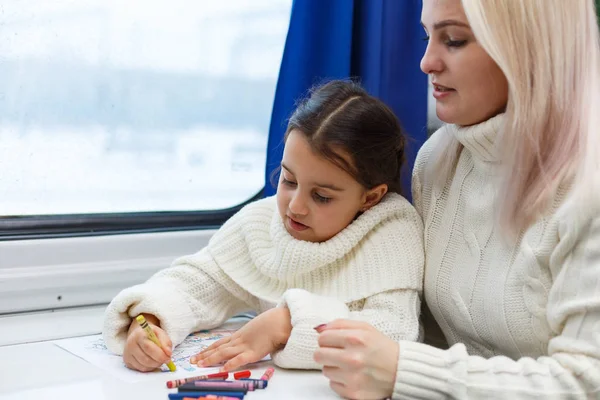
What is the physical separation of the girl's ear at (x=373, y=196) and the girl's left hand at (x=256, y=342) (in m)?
0.25

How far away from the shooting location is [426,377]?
1.04 m

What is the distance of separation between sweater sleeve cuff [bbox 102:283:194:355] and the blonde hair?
545mm

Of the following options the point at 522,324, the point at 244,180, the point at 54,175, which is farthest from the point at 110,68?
the point at 522,324

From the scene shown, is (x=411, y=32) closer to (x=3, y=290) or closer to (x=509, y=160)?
(x=509, y=160)

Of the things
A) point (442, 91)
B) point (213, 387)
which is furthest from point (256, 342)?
point (442, 91)

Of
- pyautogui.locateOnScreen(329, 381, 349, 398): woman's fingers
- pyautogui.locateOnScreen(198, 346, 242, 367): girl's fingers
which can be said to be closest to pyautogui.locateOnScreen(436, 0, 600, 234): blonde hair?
pyautogui.locateOnScreen(329, 381, 349, 398): woman's fingers

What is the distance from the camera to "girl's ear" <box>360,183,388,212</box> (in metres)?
1.35

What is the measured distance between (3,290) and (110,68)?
49 centimetres

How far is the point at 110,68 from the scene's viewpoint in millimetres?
1645

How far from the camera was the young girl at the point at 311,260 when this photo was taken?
1.21 meters

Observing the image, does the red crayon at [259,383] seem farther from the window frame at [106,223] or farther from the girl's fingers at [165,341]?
the window frame at [106,223]

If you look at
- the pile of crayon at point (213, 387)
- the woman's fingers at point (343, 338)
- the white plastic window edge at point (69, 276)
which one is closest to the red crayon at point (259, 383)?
the pile of crayon at point (213, 387)

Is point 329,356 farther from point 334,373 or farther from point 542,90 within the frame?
point 542,90

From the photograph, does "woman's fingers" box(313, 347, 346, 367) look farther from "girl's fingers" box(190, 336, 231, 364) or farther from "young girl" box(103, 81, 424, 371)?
"girl's fingers" box(190, 336, 231, 364)
